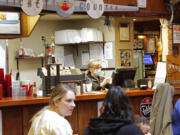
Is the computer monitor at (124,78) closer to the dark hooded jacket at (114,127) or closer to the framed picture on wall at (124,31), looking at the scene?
the framed picture on wall at (124,31)

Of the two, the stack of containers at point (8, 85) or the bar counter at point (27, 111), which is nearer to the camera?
the bar counter at point (27, 111)

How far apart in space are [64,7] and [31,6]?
1.89ft

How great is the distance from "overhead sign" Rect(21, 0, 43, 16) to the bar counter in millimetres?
1206

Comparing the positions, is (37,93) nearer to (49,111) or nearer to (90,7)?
(90,7)

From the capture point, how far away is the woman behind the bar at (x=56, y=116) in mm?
2416

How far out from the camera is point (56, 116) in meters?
2.49

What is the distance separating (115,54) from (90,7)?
9.03 feet

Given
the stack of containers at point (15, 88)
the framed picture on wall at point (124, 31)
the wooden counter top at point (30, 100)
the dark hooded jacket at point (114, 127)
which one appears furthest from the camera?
the framed picture on wall at point (124, 31)

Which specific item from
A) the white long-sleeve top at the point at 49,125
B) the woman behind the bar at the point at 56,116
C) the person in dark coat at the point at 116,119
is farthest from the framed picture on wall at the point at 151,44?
the person in dark coat at the point at 116,119

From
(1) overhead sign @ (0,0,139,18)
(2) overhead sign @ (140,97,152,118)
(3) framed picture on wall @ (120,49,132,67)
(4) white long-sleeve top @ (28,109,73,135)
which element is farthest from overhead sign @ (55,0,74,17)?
(3) framed picture on wall @ (120,49,132,67)

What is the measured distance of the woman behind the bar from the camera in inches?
95.1

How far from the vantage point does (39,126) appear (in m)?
2.45

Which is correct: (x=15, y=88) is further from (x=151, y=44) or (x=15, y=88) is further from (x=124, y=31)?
(x=151, y=44)

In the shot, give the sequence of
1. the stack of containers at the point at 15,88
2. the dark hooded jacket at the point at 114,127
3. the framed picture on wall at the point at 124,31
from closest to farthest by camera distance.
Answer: the dark hooded jacket at the point at 114,127 < the stack of containers at the point at 15,88 < the framed picture on wall at the point at 124,31
